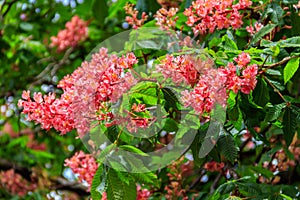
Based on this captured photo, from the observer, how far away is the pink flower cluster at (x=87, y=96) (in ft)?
4.85

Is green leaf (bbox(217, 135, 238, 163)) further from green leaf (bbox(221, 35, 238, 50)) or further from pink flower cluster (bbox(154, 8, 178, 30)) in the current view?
pink flower cluster (bbox(154, 8, 178, 30))

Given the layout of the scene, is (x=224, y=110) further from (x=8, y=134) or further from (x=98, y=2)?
(x=8, y=134)

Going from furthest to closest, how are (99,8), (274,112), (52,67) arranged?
(52,67)
(99,8)
(274,112)

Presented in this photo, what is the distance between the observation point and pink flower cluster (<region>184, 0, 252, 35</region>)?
1791 millimetres

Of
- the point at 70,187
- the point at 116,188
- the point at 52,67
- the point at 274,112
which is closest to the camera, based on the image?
the point at 116,188

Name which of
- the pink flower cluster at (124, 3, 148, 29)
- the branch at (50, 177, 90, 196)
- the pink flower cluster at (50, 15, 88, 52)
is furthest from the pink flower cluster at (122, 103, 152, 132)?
the pink flower cluster at (50, 15, 88, 52)

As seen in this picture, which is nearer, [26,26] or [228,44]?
[228,44]

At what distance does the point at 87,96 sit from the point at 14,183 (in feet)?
7.80

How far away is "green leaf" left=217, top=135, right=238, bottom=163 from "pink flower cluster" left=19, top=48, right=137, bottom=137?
35cm

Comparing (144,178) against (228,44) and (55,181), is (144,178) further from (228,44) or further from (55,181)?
(55,181)

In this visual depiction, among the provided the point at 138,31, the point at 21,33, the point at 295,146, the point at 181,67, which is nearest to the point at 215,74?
the point at 181,67

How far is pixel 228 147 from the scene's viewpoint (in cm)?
170

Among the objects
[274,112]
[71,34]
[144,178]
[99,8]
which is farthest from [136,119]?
[71,34]

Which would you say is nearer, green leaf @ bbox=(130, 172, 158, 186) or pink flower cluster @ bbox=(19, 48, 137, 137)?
pink flower cluster @ bbox=(19, 48, 137, 137)
